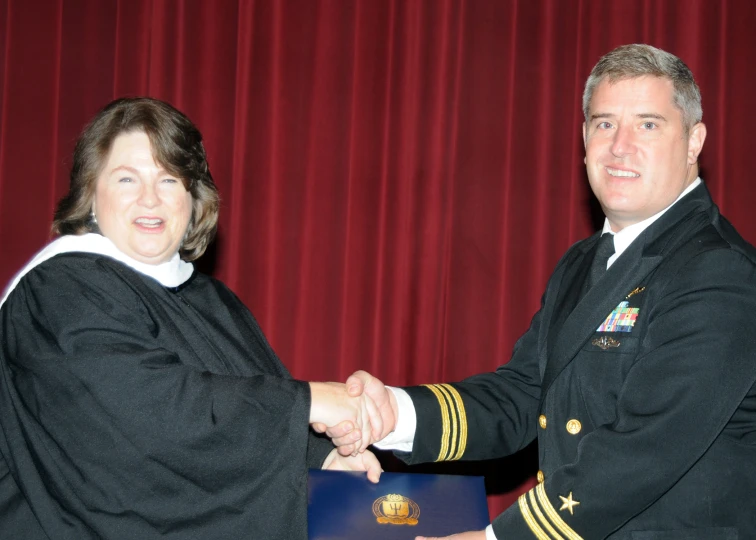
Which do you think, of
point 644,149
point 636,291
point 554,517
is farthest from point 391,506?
point 644,149

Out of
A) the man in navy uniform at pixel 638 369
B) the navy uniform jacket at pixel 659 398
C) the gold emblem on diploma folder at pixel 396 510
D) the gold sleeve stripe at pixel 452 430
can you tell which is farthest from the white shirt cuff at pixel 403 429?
the navy uniform jacket at pixel 659 398

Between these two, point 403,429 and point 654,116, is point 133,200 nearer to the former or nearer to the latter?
point 403,429

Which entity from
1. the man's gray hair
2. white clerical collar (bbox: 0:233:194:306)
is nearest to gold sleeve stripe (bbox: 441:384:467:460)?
white clerical collar (bbox: 0:233:194:306)

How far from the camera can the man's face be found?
2.26 meters

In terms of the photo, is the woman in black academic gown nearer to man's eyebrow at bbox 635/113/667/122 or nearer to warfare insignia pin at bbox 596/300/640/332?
warfare insignia pin at bbox 596/300/640/332

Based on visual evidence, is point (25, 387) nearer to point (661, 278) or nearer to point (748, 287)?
point (661, 278)

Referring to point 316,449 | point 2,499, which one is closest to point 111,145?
point 2,499

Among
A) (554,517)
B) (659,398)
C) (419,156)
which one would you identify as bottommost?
(554,517)

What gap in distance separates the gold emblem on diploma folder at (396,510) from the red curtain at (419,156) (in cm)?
198

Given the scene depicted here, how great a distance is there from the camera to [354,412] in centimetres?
259

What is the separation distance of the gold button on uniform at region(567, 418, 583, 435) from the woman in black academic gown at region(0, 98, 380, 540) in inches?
27.9

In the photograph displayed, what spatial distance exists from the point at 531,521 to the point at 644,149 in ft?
3.49

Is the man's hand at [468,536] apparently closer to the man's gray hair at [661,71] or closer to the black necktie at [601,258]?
the black necktie at [601,258]

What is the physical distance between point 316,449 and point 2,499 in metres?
1.02
